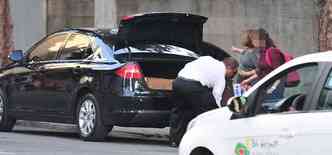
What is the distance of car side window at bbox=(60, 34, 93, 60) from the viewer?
41.2 ft

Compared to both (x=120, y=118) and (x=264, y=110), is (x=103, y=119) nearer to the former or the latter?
(x=120, y=118)

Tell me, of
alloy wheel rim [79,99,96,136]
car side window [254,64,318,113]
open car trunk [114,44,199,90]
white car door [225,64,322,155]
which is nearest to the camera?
white car door [225,64,322,155]

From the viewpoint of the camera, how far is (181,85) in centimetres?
1110

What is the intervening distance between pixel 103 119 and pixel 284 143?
19.1 feet

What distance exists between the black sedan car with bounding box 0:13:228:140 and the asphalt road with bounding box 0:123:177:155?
0.34 m

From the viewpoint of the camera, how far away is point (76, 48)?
12.8 meters

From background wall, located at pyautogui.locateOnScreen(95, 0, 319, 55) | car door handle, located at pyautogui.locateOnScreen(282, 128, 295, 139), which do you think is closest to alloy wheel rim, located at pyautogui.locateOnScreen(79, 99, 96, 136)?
car door handle, located at pyautogui.locateOnScreen(282, 128, 295, 139)

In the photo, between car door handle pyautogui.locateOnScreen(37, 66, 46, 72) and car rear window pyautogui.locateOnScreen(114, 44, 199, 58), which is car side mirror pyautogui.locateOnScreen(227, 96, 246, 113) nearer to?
car rear window pyautogui.locateOnScreen(114, 44, 199, 58)

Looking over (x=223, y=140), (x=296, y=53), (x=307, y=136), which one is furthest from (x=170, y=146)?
(x=296, y=53)

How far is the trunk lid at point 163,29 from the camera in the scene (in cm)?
1241

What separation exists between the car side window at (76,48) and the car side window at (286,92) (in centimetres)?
574

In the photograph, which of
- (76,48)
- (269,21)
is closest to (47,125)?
(76,48)

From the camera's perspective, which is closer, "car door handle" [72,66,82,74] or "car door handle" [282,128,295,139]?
"car door handle" [282,128,295,139]

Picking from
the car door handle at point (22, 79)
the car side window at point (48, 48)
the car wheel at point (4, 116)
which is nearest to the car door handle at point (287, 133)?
the car side window at point (48, 48)
